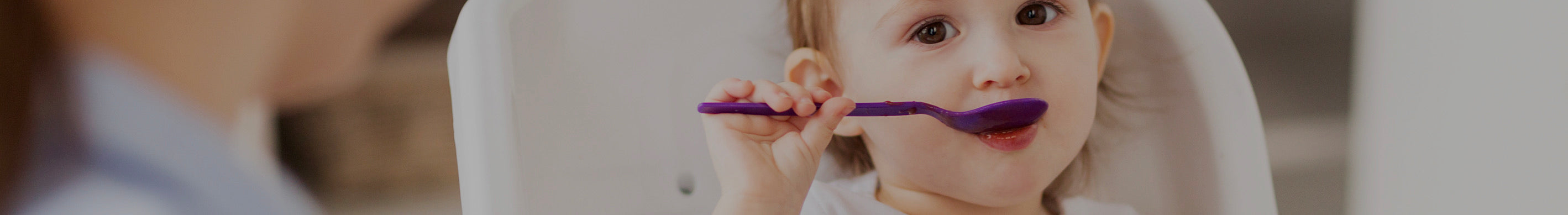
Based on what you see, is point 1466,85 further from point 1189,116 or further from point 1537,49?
point 1189,116

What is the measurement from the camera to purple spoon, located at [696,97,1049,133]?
0.46 metres

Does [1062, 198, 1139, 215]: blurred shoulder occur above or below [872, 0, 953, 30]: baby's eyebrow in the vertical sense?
below

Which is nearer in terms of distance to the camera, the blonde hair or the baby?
the baby

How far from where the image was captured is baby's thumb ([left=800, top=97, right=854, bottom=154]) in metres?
0.45

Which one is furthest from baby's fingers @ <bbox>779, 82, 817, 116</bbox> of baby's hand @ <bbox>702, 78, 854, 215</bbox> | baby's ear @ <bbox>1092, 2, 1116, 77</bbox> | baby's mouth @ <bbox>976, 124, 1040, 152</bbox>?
baby's ear @ <bbox>1092, 2, 1116, 77</bbox>

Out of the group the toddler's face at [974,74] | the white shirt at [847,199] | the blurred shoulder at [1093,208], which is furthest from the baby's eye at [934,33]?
the blurred shoulder at [1093,208]

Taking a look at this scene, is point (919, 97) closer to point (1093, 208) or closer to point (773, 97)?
point (773, 97)

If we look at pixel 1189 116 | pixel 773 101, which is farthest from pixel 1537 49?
pixel 773 101

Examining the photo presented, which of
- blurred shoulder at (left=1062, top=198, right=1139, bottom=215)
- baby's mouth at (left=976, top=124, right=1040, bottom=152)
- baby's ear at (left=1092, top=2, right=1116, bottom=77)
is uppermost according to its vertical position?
baby's ear at (left=1092, top=2, right=1116, bottom=77)

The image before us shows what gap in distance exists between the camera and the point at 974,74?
19.0 inches

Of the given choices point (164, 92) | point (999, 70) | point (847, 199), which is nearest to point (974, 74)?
point (999, 70)

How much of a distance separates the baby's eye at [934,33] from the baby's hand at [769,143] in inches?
2.8

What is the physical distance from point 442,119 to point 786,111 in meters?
0.31

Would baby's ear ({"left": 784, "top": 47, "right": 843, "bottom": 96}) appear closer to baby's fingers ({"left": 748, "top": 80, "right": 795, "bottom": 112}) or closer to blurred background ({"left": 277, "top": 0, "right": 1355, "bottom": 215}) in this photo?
baby's fingers ({"left": 748, "top": 80, "right": 795, "bottom": 112})
